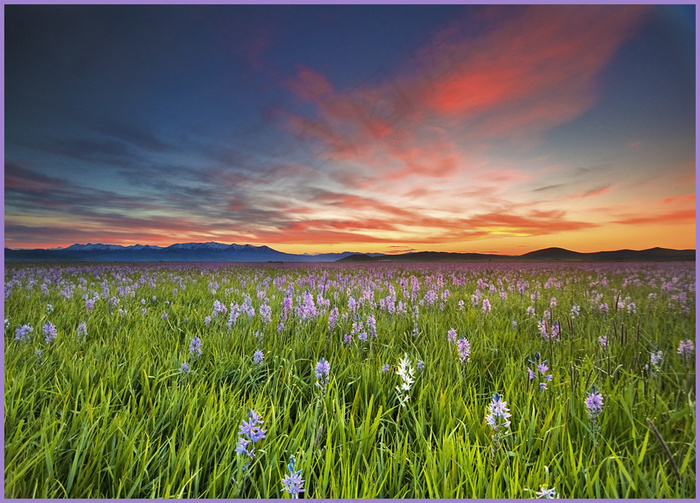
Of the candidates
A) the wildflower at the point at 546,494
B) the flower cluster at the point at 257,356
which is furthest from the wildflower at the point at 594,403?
the flower cluster at the point at 257,356

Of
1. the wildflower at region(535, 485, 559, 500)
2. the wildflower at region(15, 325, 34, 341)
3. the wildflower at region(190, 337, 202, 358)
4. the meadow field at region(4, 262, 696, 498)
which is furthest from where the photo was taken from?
the wildflower at region(15, 325, 34, 341)

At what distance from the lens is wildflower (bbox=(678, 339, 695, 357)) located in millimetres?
2209

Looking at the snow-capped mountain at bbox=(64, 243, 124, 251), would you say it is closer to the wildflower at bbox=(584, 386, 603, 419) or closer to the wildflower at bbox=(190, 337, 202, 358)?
the wildflower at bbox=(190, 337, 202, 358)

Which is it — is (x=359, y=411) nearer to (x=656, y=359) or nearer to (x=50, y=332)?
(x=656, y=359)

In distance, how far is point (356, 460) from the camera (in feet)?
4.94

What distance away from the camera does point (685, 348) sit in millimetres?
2223

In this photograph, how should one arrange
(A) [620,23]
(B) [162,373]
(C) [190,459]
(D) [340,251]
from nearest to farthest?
(C) [190,459] → (B) [162,373] → (A) [620,23] → (D) [340,251]

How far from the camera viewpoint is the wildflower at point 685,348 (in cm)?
221

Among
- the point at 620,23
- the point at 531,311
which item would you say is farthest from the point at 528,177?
the point at 531,311

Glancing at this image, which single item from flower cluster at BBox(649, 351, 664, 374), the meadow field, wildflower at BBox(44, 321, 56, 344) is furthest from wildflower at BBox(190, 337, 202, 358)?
flower cluster at BBox(649, 351, 664, 374)

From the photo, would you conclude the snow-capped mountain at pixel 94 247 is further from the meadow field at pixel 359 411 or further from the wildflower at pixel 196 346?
the wildflower at pixel 196 346

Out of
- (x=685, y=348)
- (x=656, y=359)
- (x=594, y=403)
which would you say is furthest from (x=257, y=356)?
(x=685, y=348)

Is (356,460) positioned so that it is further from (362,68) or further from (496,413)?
(362,68)

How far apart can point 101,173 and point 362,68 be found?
2276 mm
